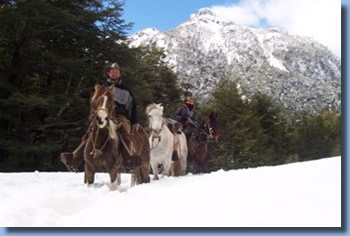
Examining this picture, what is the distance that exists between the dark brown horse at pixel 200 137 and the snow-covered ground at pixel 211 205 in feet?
11.1

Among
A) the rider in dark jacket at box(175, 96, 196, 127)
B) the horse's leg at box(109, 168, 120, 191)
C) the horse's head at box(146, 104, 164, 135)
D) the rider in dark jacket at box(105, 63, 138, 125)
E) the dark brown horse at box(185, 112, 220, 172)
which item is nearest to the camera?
the horse's leg at box(109, 168, 120, 191)

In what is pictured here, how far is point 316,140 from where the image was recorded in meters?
21.1

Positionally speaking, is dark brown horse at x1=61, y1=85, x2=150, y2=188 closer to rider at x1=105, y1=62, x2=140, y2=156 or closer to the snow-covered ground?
rider at x1=105, y1=62, x2=140, y2=156

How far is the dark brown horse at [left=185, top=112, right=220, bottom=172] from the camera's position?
6953 millimetres

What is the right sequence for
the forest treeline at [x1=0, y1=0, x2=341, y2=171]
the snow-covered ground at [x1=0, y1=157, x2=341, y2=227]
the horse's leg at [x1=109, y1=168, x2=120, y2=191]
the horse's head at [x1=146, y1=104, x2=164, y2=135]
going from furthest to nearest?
the forest treeline at [x1=0, y1=0, x2=341, y2=171] < the horse's head at [x1=146, y1=104, x2=164, y2=135] < the horse's leg at [x1=109, y1=168, x2=120, y2=191] < the snow-covered ground at [x1=0, y1=157, x2=341, y2=227]

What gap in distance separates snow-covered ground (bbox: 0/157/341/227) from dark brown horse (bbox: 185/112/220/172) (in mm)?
3394

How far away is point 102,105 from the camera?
150 inches

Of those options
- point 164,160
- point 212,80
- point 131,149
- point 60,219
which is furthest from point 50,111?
point 212,80

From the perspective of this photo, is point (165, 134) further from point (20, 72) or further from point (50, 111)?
point (20, 72)

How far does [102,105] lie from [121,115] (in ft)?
1.74

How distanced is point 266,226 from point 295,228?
152mm

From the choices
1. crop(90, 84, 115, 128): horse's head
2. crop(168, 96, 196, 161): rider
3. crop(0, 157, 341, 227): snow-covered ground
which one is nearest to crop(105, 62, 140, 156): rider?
crop(90, 84, 115, 128): horse's head

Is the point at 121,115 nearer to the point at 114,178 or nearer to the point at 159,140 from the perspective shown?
the point at 114,178

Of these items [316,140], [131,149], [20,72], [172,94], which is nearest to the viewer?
[131,149]
